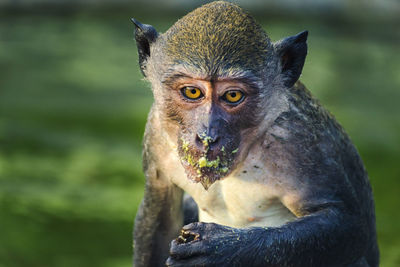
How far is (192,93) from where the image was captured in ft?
13.4

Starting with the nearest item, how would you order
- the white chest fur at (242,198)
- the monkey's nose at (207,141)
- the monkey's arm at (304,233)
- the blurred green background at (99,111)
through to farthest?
the monkey's nose at (207,141), the monkey's arm at (304,233), the white chest fur at (242,198), the blurred green background at (99,111)

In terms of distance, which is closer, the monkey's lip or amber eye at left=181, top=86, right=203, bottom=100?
the monkey's lip

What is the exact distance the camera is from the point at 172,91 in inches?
166

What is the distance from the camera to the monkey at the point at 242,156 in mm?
4035

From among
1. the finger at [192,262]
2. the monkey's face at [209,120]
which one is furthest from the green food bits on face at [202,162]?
the finger at [192,262]

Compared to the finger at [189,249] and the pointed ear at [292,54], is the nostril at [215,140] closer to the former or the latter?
the finger at [189,249]

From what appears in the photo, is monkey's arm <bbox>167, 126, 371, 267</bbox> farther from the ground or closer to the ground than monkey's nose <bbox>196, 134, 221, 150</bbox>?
closer to the ground

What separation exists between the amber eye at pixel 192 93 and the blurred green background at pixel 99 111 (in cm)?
378

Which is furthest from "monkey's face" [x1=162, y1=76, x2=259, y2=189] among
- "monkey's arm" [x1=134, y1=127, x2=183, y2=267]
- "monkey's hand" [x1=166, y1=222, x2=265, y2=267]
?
"monkey's arm" [x1=134, y1=127, x2=183, y2=267]

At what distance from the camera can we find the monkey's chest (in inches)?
185

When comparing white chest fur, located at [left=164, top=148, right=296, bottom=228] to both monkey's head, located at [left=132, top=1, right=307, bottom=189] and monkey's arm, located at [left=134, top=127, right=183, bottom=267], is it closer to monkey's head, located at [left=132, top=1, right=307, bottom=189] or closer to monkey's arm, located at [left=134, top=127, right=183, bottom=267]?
monkey's arm, located at [left=134, top=127, right=183, bottom=267]

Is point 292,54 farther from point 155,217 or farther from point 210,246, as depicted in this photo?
point 155,217

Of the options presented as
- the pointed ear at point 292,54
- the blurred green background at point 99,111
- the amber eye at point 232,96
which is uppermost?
the pointed ear at point 292,54

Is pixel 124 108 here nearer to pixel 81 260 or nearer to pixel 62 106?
pixel 62 106
